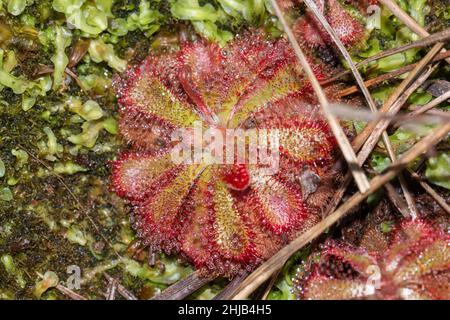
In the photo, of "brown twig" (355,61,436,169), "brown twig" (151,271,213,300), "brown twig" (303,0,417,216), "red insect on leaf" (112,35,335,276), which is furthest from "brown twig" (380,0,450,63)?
"brown twig" (151,271,213,300)

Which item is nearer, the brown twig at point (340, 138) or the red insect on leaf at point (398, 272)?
the brown twig at point (340, 138)

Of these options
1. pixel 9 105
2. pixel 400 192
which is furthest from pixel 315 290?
pixel 9 105

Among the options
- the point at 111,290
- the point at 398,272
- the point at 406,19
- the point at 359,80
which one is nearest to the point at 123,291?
the point at 111,290

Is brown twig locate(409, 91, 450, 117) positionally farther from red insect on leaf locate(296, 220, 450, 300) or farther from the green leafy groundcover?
red insect on leaf locate(296, 220, 450, 300)

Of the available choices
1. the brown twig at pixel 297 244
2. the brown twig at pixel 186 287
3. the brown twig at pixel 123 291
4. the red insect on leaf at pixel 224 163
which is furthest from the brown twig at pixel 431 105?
the brown twig at pixel 123 291

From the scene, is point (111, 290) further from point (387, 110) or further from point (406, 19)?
point (406, 19)

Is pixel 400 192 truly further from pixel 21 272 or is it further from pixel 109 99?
pixel 21 272

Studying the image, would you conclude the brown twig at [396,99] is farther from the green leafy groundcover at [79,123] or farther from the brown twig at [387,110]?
the green leafy groundcover at [79,123]
